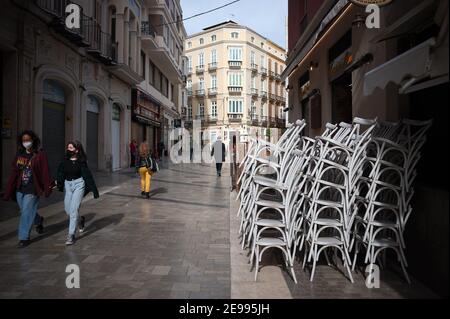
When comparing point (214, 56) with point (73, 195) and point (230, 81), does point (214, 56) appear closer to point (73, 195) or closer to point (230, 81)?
point (230, 81)

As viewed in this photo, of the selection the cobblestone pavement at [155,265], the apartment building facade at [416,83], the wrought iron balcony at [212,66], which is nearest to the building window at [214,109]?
the wrought iron balcony at [212,66]

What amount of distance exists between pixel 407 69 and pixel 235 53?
5326 cm

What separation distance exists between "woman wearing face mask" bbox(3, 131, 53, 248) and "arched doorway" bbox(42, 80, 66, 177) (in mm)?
6984

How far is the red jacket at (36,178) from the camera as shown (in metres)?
5.47

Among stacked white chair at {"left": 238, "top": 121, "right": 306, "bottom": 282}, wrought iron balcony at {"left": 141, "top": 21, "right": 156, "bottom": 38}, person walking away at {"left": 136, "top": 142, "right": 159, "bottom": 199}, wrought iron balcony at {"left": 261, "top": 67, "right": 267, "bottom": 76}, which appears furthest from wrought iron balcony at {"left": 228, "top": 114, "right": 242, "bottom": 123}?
stacked white chair at {"left": 238, "top": 121, "right": 306, "bottom": 282}

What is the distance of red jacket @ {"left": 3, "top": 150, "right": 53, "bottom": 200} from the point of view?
5.47 metres

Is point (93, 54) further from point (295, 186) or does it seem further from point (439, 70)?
point (439, 70)

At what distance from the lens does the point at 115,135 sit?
19.8m

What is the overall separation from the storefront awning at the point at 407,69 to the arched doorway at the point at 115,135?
55.7 feet

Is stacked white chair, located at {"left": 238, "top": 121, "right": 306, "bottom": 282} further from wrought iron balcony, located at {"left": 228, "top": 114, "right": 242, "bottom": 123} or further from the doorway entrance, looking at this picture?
wrought iron balcony, located at {"left": 228, "top": 114, "right": 242, "bottom": 123}

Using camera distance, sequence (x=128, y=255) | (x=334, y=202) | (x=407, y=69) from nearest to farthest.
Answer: (x=407, y=69)
(x=334, y=202)
(x=128, y=255)

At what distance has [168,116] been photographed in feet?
118

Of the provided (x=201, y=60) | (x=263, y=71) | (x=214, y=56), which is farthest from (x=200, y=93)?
(x=263, y=71)
